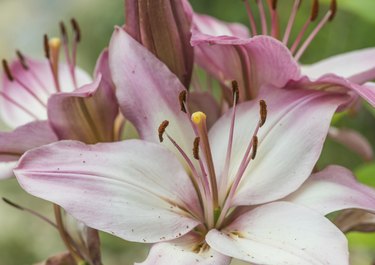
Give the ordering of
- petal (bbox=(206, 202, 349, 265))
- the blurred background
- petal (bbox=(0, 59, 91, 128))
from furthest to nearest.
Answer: the blurred background < petal (bbox=(0, 59, 91, 128)) < petal (bbox=(206, 202, 349, 265))

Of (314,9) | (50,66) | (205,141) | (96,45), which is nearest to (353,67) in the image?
(314,9)

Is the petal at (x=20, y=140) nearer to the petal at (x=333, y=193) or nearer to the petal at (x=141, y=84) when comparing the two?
the petal at (x=141, y=84)

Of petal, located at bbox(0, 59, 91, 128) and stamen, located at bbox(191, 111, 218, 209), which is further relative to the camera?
petal, located at bbox(0, 59, 91, 128)

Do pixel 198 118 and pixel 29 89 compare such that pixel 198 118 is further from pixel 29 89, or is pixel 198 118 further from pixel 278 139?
pixel 29 89

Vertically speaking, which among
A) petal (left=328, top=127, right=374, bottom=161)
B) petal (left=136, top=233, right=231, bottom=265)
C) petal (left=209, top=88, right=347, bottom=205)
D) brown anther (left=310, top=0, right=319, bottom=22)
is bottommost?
petal (left=328, top=127, right=374, bottom=161)

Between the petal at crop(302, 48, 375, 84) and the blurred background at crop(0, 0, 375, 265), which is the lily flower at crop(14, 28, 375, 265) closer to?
the petal at crop(302, 48, 375, 84)

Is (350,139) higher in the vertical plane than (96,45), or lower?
higher

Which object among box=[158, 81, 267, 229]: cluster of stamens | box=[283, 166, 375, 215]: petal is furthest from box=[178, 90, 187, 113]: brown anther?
box=[283, 166, 375, 215]: petal

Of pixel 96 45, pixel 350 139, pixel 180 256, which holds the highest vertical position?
pixel 180 256
